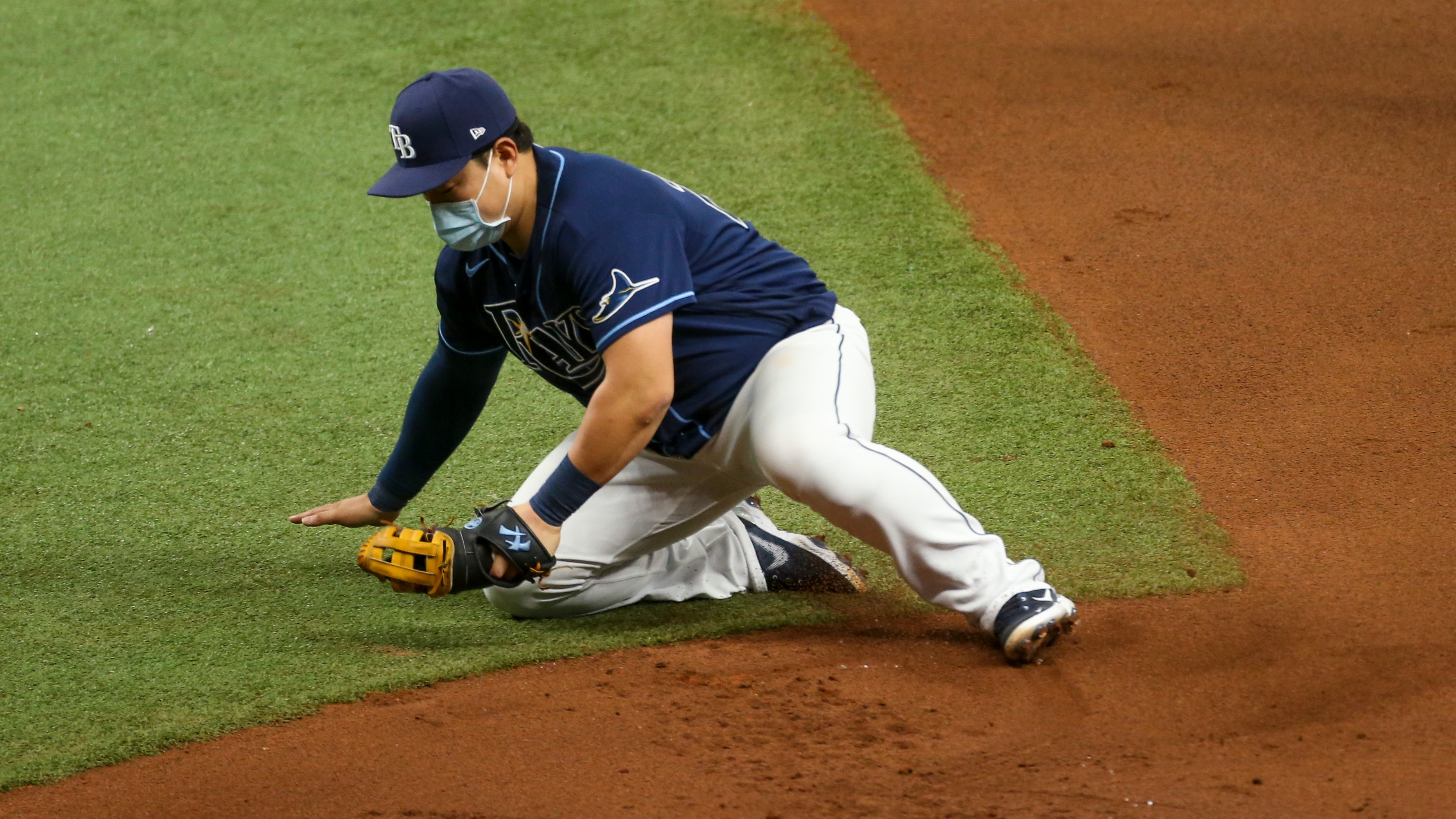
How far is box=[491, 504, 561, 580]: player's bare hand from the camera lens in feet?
8.68

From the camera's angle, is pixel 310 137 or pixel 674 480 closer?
pixel 674 480

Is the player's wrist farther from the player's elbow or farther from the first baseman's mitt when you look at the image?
the player's elbow

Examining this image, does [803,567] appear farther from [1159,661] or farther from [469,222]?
[469,222]

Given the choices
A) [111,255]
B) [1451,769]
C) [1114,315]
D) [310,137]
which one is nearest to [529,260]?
[1451,769]

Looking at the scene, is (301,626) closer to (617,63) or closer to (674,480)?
(674,480)

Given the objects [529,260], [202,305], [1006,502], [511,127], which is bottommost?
[1006,502]

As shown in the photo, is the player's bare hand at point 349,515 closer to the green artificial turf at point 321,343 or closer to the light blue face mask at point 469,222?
the green artificial turf at point 321,343

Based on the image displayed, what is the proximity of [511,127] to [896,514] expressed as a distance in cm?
103

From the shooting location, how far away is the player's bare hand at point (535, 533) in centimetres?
265

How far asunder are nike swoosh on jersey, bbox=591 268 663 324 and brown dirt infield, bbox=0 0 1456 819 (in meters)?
0.75

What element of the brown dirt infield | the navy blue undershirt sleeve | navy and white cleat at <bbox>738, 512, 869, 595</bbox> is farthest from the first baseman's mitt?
navy and white cleat at <bbox>738, 512, 869, 595</bbox>

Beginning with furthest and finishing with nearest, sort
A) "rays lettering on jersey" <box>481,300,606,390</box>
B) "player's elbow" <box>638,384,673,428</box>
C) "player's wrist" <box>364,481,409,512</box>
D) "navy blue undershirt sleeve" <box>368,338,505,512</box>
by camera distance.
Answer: "player's wrist" <box>364,481,409,512</box> → "navy blue undershirt sleeve" <box>368,338,505,512</box> → "rays lettering on jersey" <box>481,300,606,390</box> → "player's elbow" <box>638,384,673,428</box>

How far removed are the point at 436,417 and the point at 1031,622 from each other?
135cm

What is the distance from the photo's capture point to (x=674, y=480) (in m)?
3.06
